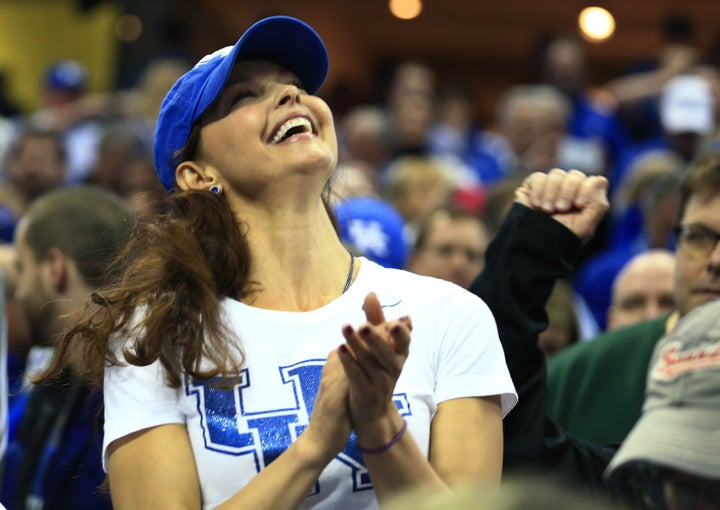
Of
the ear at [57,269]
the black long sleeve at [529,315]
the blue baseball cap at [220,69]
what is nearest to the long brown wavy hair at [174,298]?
the blue baseball cap at [220,69]

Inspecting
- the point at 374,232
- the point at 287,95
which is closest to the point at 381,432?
the point at 287,95

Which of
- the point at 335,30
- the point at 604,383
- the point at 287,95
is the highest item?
→ the point at 335,30

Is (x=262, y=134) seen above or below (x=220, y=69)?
below

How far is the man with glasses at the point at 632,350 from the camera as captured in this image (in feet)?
11.3

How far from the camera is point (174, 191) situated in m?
2.73

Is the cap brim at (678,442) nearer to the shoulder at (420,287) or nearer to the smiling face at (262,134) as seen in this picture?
the shoulder at (420,287)

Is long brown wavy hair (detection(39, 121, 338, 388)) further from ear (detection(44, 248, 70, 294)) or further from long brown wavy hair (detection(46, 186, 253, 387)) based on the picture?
ear (detection(44, 248, 70, 294))

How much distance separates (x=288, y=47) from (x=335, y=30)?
10094 millimetres

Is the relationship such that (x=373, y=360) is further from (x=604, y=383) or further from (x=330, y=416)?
(x=604, y=383)

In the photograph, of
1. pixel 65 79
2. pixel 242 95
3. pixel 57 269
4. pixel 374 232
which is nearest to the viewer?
pixel 242 95

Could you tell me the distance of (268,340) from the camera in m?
2.34

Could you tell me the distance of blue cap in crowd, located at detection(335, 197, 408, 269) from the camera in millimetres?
4664

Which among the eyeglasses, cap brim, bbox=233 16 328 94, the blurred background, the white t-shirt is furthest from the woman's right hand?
the blurred background

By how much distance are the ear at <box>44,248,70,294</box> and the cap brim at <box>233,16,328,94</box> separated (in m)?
1.41
